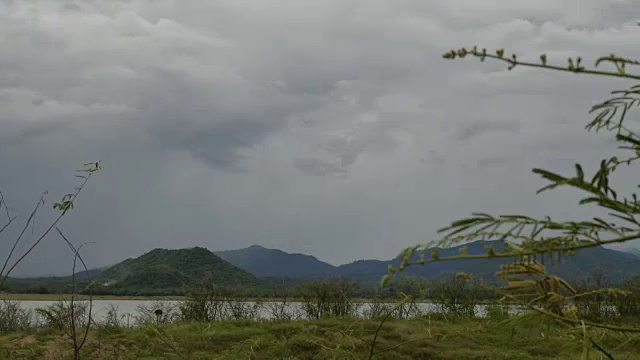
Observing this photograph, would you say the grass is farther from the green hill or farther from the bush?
the green hill

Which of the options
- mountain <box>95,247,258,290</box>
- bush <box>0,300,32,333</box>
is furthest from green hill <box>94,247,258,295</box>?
bush <box>0,300,32,333</box>

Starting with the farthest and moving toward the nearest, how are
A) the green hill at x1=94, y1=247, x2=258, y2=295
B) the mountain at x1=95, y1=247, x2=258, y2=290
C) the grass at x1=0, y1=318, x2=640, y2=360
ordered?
the mountain at x1=95, y1=247, x2=258, y2=290
the green hill at x1=94, y1=247, x2=258, y2=295
the grass at x1=0, y1=318, x2=640, y2=360

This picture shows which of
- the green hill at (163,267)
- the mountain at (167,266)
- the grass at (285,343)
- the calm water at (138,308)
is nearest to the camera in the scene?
the grass at (285,343)

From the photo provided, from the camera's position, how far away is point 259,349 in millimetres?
6602

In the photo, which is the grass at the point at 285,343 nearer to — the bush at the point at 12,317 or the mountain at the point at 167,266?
the bush at the point at 12,317

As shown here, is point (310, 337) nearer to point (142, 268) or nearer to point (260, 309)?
point (260, 309)

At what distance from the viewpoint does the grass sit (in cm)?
638

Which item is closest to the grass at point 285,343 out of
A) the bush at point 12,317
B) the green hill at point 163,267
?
the bush at point 12,317

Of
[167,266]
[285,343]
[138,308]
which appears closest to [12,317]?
[138,308]

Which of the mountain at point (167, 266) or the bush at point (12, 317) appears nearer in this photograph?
the bush at point (12, 317)

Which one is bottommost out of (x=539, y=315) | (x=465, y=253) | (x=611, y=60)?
(x=539, y=315)

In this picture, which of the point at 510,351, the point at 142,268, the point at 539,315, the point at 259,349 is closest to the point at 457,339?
the point at 510,351

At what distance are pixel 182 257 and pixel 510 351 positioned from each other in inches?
896

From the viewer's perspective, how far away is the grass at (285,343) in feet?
20.9
